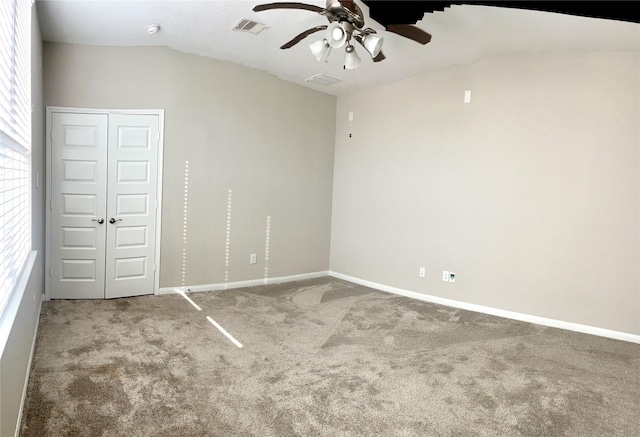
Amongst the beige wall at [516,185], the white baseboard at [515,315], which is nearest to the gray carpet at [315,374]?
the white baseboard at [515,315]

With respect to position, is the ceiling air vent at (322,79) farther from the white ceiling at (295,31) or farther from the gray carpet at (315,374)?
the gray carpet at (315,374)

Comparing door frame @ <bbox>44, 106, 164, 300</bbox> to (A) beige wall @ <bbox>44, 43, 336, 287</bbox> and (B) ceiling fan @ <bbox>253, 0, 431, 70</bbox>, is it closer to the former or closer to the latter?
(A) beige wall @ <bbox>44, 43, 336, 287</bbox>

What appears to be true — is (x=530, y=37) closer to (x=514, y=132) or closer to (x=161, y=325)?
(x=514, y=132)

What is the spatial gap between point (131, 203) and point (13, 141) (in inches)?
103

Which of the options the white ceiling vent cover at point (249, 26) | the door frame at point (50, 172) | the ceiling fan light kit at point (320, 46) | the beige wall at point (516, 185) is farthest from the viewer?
the door frame at point (50, 172)

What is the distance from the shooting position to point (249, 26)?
3.79 metres

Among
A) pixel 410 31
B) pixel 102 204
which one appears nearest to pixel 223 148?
pixel 102 204

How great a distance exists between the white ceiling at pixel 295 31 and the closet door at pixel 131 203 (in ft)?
3.09

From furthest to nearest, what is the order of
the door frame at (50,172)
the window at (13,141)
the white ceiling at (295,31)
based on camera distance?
the door frame at (50,172) < the white ceiling at (295,31) < the window at (13,141)

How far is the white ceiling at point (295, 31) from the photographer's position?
3.40 meters

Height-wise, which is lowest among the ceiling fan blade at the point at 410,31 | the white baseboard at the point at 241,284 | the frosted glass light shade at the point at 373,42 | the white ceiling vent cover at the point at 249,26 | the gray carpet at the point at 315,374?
the gray carpet at the point at 315,374

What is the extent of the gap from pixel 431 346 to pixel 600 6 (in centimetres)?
269

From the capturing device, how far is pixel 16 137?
217 cm

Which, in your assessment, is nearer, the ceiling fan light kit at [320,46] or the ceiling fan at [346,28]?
the ceiling fan at [346,28]
